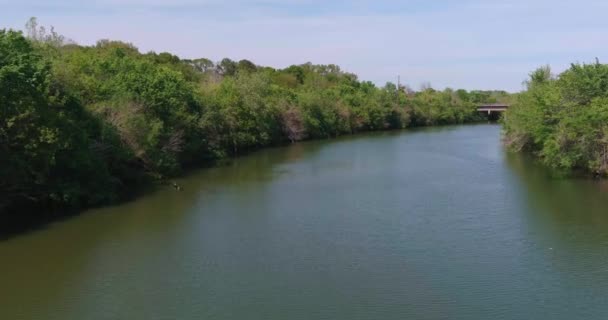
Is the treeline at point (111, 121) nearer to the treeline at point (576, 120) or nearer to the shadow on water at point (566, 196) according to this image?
the shadow on water at point (566, 196)

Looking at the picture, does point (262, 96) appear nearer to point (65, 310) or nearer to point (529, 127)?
point (529, 127)

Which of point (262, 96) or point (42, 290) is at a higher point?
point (262, 96)

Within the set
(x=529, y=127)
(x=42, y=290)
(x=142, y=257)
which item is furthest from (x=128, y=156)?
(x=529, y=127)


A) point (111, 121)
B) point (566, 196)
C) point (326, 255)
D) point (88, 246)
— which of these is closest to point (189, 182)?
point (111, 121)

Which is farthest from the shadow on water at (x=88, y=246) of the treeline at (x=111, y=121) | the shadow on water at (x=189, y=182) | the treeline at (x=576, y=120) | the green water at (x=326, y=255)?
the treeline at (x=576, y=120)

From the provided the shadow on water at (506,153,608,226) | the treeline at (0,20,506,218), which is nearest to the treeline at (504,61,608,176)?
the shadow on water at (506,153,608,226)

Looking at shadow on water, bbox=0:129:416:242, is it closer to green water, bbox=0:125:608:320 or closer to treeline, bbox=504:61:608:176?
green water, bbox=0:125:608:320

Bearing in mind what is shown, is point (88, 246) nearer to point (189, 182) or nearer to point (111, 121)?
point (111, 121)
